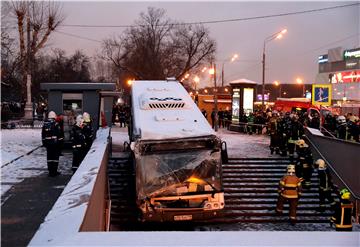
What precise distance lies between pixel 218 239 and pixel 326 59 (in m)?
84.4

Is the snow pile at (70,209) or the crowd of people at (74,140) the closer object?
the snow pile at (70,209)

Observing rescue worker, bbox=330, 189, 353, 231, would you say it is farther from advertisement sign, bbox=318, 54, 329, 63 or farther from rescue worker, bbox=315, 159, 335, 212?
advertisement sign, bbox=318, 54, 329, 63

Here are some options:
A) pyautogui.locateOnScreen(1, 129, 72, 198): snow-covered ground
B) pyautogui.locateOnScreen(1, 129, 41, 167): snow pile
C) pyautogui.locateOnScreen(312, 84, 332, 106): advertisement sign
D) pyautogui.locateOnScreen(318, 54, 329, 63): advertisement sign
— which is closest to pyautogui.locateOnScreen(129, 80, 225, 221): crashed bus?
pyautogui.locateOnScreen(1, 129, 72, 198): snow-covered ground

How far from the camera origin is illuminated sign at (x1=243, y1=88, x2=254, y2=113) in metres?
31.1

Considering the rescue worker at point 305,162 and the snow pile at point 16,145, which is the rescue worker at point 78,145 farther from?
the rescue worker at point 305,162

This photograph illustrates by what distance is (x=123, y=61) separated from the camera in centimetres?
6750

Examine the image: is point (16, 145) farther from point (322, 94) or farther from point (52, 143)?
point (322, 94)

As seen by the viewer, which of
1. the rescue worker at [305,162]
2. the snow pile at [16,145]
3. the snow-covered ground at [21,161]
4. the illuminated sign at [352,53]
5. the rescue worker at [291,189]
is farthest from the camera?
the illuminated sign at [352,53]

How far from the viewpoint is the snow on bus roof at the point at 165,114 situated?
12383 millimetres

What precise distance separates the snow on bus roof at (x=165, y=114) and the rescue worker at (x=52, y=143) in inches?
119

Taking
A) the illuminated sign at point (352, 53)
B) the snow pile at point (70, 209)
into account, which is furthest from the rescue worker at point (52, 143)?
the illuminated sign at point (352, 53)

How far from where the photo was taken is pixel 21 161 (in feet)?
55.5

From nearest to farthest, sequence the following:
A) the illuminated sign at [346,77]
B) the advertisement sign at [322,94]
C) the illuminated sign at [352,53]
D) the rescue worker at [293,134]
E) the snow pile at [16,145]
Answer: the snow pile at [16,145]
the rescue worker at [293,134]
the advertisement sign at [322,94]
the illuminated sign at [346,77]
the illuminated sign at [352,53]

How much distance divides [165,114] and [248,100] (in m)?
18.8
